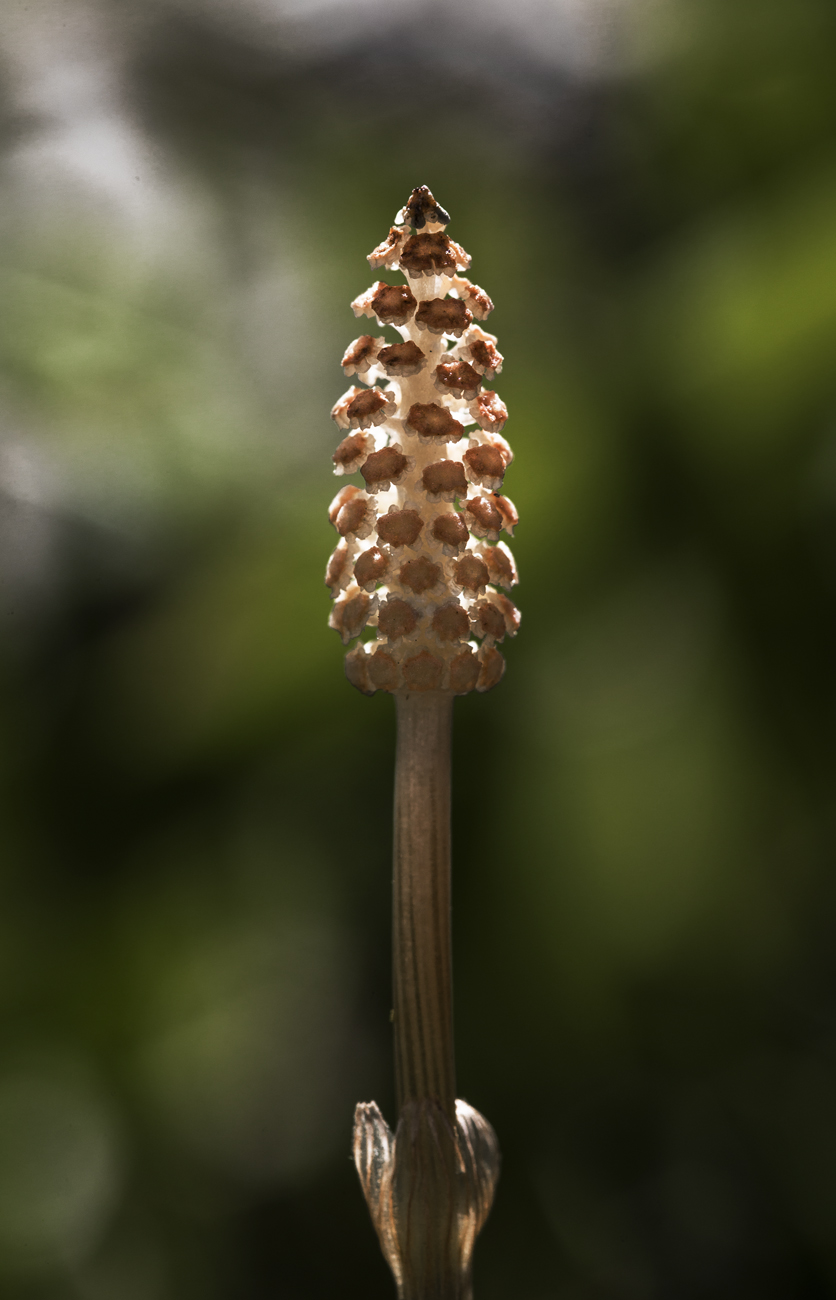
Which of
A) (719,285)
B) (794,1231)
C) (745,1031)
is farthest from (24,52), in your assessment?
(794,1231)

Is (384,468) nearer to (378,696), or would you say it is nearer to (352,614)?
(352,614)

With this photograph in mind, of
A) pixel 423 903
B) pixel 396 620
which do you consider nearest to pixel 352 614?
pixel 396 620

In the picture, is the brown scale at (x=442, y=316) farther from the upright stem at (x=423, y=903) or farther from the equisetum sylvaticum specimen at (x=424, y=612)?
the upright stem at (x=423, y=903)

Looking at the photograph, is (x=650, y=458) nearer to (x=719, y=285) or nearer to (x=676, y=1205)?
(x=719, y=285)

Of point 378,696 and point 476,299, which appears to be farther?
point 378,696

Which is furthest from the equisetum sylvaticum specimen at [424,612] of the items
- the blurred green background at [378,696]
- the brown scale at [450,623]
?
the blurred green background at [378,696]

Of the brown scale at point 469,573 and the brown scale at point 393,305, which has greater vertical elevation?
the brown scale at point 393,305

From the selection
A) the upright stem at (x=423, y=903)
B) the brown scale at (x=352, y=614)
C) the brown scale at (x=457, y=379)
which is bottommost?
the upright stem at (x=423, y=903)
